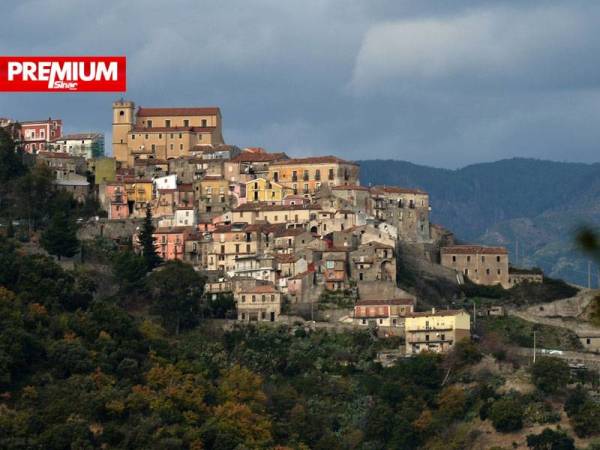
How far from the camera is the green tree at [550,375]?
48.3 meters

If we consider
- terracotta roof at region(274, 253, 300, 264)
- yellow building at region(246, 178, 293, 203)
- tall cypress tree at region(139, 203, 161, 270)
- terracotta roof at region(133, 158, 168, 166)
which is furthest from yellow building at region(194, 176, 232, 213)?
terracotta roof at region(274, 253, 300, 264)

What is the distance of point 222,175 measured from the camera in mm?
65938

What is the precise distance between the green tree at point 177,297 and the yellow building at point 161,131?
Result: 15.3 m

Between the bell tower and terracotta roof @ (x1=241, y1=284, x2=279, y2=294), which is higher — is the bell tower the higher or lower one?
the higher one

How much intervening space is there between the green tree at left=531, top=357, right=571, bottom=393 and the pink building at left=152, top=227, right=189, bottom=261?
17.6m

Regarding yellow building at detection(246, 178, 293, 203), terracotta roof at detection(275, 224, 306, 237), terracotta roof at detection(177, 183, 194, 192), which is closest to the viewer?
terracotta roof at detection(275, 224, 306, 237)

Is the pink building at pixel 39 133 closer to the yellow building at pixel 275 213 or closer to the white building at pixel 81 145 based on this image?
the white building at pixel 81 145

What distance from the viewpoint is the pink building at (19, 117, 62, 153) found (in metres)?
72.8

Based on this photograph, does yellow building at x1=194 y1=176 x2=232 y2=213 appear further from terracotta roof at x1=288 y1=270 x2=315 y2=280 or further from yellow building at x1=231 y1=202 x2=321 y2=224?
terracotta roof at x1=288 y1=270 x2=315 y2=280

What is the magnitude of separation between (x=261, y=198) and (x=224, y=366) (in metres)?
15.3

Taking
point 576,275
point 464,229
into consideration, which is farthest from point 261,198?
point 464,229

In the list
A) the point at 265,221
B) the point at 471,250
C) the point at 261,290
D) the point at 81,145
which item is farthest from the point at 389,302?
the point at 81,145

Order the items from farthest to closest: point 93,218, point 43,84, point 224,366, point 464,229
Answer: point 464,229
point 93,218
point 224,366
point 43,84

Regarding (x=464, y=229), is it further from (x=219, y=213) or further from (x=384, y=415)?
(x=384, y=415)
